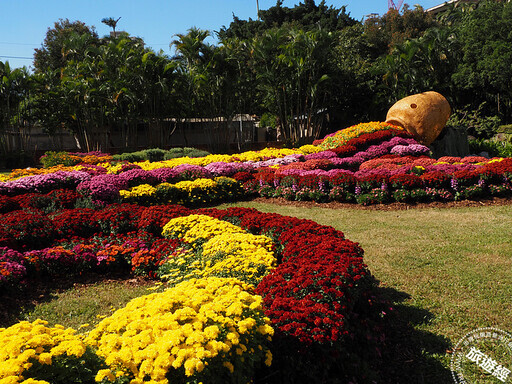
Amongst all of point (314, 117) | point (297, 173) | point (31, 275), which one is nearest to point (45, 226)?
point (31, 275)

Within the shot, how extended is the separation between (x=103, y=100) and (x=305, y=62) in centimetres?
1298

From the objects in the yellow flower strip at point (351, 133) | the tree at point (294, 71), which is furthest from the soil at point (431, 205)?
the tree at point (294, 71)

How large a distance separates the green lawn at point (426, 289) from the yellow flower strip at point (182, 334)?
1.54 m

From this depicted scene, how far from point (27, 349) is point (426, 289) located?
4.24 meters

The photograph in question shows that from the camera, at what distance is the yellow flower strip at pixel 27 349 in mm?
1751

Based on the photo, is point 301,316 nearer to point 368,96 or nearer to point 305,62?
point 305,62

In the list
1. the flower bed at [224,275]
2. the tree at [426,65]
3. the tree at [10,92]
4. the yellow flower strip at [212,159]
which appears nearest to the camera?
the flower bed at [224,275]

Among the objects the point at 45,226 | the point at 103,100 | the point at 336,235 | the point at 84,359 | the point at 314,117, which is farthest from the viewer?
the point at 314,117

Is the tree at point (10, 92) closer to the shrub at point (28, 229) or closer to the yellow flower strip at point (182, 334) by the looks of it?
the shrub at point (28, 229)

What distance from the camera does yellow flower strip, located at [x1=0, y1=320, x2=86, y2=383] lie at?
1.75 metres

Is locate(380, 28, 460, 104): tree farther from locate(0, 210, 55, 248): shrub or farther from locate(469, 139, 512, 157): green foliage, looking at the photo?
locate(0, 210, 55, 248): shrub

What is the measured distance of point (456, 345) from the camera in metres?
3.56

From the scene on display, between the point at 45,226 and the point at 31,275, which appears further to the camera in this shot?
the point at 45,226

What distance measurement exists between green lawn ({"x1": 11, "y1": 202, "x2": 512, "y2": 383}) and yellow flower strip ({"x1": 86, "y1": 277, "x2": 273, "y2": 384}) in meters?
1.54
